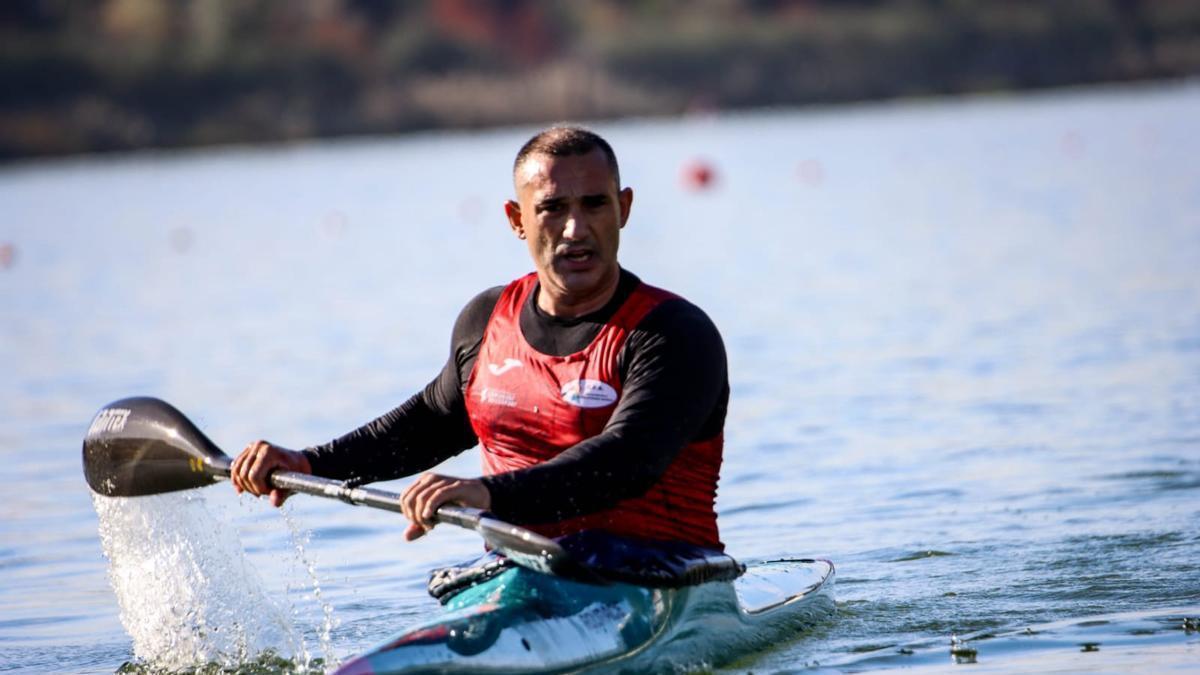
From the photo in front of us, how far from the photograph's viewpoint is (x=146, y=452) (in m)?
7.60

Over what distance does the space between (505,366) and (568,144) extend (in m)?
0.79

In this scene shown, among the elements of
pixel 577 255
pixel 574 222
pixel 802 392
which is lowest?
pixel 802 392

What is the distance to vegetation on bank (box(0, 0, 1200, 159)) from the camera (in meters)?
59.8

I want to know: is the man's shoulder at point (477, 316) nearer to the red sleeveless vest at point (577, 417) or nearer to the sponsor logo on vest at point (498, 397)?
the red sleeveless vest at point (577, 417)

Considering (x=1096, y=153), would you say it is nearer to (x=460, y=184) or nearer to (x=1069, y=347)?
(x=460, y=184)

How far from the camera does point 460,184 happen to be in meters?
45.1

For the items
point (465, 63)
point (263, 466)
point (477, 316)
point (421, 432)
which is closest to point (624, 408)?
point (477, 316)

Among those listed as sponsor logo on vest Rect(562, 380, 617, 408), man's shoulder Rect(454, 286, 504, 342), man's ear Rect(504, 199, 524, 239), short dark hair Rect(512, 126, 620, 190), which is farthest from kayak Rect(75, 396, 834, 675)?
short dark hair Rect(512, 126, 620, 190)

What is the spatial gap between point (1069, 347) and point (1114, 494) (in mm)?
4995

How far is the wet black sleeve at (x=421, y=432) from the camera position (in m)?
7.03

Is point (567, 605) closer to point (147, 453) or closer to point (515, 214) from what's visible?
point (515, 214)

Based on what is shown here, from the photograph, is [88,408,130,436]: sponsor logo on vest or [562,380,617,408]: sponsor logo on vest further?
[88,408,130,436]: sponsor logo on vest

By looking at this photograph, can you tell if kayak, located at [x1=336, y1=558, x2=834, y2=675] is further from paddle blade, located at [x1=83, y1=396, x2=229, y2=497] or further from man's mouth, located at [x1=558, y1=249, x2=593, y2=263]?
paddle blade, located at [x1=83, y1=396, x2=229, y2=497]

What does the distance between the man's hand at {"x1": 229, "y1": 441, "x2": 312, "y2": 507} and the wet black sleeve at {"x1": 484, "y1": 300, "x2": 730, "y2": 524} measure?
94 centimetres
